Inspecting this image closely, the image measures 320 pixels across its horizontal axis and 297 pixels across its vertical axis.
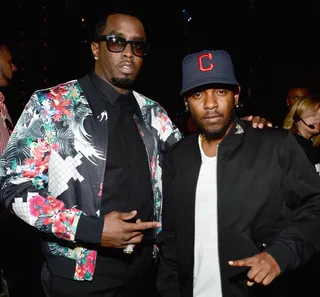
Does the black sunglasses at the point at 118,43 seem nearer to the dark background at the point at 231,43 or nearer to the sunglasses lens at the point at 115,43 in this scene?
the sunglasses lens at the point at 115,43

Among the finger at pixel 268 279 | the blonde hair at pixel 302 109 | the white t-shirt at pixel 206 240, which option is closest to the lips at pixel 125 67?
the white t-shirt at pixel 206 240

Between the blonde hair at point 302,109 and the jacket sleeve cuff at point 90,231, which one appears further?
the blonde hair at point 302,109

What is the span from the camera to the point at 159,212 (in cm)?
229

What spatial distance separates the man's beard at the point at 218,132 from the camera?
199 centimetres

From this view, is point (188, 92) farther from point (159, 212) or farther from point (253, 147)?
point (159, 212)

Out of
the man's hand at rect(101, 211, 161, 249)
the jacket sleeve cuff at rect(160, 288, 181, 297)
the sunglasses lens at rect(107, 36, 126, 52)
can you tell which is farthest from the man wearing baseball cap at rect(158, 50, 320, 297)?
the sunglasses lens at rect(107, 36, 126, 52)

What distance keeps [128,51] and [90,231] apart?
1.21m

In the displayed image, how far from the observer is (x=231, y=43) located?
875cm

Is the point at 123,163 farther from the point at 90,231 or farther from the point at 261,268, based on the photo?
the point at 261,268

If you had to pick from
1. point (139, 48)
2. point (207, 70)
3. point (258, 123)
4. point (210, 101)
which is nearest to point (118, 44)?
point (139, 48)

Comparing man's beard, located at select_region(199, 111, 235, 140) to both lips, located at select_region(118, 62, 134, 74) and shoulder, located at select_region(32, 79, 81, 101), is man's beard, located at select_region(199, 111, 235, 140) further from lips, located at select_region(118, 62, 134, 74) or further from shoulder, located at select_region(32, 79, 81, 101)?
shoulder, located at select_region(32, 79, 81, 101)

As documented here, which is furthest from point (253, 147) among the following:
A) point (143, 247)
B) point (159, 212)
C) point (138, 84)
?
point (138, 84)

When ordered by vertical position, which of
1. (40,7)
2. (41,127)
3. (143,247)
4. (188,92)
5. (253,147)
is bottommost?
(143,247)

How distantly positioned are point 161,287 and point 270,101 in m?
7.77
